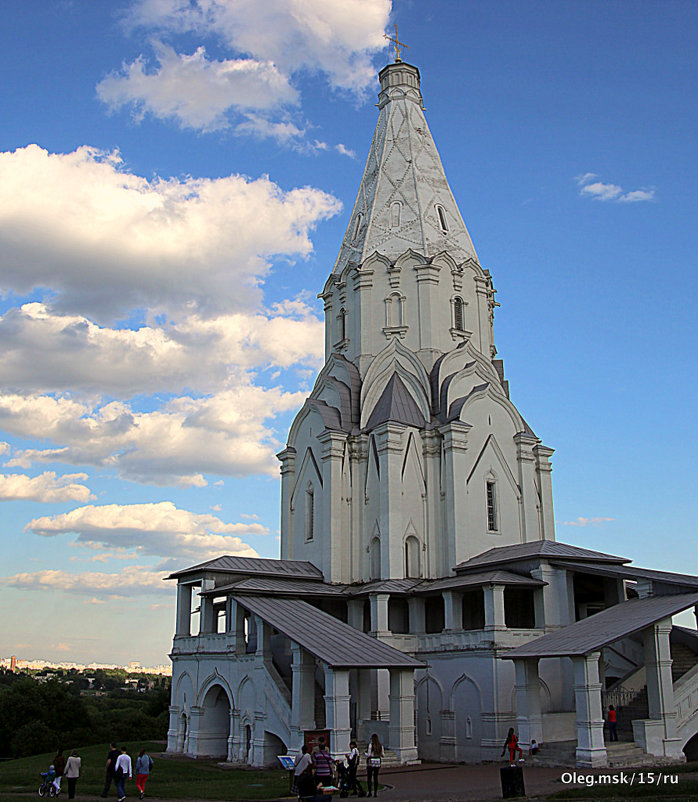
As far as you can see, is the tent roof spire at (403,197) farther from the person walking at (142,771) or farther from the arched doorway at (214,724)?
the person walking at (142,771)

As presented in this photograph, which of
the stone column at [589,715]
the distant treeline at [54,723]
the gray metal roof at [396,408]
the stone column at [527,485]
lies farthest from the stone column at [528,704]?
the distant treeline at [54,723]

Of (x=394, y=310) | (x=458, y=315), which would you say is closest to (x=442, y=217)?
(x=458, y=315)

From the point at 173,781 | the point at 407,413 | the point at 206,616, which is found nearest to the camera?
the point at 173,781

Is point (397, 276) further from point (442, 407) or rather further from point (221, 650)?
point (221, 650)

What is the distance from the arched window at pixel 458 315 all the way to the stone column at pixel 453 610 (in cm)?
1136

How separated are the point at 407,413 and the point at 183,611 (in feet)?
34.4

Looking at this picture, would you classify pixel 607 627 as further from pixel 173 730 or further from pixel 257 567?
pixel 173 730

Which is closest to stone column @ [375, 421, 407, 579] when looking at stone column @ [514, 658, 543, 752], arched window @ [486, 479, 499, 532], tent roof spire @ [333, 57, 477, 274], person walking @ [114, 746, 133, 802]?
arched window @ [486, 479, 499, 532]

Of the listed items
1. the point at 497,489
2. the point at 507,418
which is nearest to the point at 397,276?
the point at 507,418

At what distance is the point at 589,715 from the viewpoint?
17.8m

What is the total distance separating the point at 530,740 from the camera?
19.8m

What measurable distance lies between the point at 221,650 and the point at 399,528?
276 inches

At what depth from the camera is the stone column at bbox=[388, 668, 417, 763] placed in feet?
67.2

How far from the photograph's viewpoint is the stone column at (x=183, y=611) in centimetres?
2814
